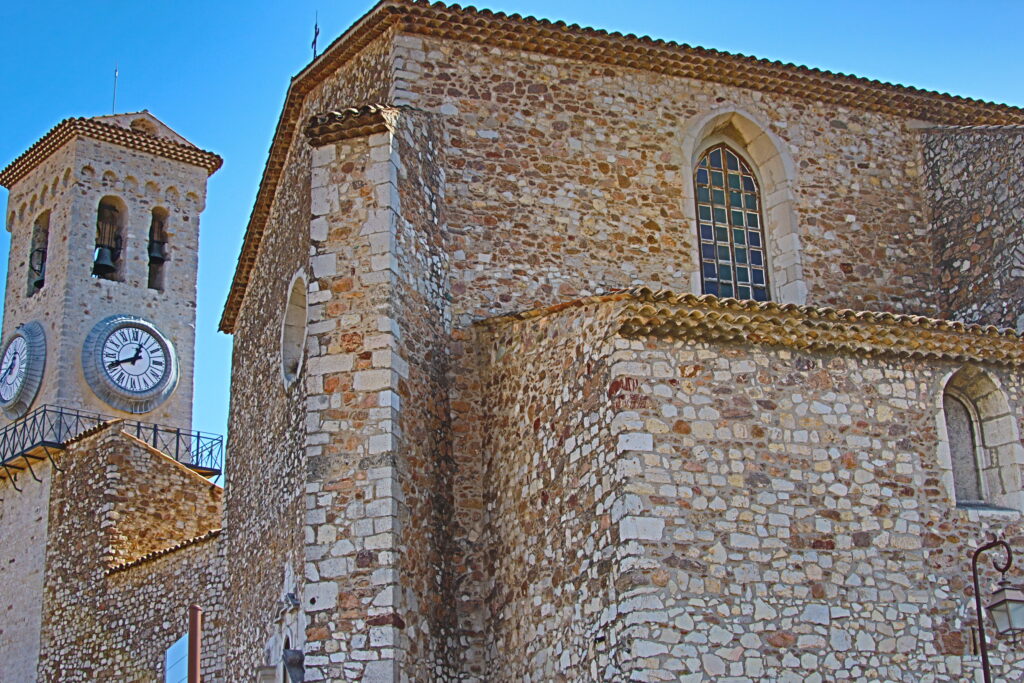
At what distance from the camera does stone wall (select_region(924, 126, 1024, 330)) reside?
14.4m

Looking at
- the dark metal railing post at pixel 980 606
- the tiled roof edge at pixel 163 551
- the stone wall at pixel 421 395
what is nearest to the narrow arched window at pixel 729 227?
the stone wall at pixel 421 395

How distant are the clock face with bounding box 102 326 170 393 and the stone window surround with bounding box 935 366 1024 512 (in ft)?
62.8

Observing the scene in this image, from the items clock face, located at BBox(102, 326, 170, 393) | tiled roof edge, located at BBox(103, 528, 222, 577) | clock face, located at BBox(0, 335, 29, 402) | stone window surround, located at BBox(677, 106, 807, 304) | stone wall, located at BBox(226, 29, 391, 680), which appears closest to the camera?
stone wall, located at BBox(226, 29, 391, 680)

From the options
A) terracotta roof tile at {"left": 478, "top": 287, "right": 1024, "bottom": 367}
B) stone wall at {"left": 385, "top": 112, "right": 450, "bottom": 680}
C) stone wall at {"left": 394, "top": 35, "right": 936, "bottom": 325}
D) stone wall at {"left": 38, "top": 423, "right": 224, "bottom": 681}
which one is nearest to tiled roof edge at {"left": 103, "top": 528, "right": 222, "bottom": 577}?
stone wall at {"left": 38, "top": 423, "right": 224, "bottom": 681}

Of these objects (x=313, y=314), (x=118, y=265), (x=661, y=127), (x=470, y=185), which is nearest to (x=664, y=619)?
(x=313, y=314)

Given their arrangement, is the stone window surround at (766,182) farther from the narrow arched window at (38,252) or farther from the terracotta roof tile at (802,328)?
the narrow arched window at (38,252)

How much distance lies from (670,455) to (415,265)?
138 inches

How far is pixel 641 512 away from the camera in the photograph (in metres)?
10.6

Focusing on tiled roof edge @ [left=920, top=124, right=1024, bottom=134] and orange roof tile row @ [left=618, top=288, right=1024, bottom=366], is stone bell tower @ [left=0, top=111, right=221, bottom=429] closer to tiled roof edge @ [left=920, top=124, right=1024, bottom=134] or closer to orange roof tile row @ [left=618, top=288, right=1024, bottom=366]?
tiled roof edge @ [left=920, top=124, right=1024, bottom=134]

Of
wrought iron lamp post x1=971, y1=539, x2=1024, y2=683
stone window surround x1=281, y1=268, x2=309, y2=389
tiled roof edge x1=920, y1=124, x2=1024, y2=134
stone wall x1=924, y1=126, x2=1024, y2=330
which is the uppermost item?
tiled roof edge x1=920, y1=124, x2=1024, y2=134

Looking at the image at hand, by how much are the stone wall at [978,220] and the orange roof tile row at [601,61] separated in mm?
716

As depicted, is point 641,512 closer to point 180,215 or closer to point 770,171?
point 770,171

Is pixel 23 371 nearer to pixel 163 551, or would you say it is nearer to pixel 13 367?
pixel 13 367

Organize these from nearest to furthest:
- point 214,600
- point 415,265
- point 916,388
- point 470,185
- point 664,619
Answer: point 664,619 → point 916,388 → point 415,265 → point 470,185 → point 214,600
